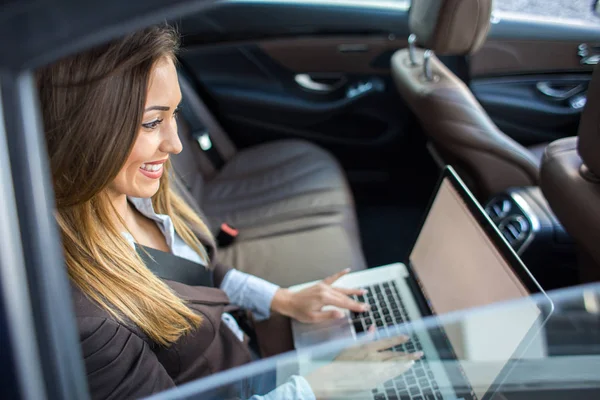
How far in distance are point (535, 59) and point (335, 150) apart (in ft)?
2.87

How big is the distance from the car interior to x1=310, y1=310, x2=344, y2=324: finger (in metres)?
0.30

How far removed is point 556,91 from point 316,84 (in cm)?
97

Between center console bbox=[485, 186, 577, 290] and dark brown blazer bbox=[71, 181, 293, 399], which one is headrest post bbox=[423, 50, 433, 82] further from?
dark brown blazer bbox=[71, 181, 293, 399]

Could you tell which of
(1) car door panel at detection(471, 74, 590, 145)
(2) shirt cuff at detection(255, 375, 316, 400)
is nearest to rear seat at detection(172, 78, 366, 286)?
(2) shirt cuff at detection(255, 375, 316, 400)

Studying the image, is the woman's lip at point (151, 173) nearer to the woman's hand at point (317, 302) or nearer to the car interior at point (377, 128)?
the woman's hand at point (317, 302)

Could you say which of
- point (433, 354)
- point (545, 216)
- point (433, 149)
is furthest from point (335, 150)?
point (433, 354)

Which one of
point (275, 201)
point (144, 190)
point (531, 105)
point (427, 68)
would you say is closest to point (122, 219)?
point (144, 190)

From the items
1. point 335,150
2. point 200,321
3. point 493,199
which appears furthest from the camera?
point 335,150

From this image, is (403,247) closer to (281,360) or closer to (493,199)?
(493,199)

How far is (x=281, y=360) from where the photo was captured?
76 centimetres

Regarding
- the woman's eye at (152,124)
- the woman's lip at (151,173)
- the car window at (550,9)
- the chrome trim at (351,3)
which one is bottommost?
the woman's lip at (151,173)

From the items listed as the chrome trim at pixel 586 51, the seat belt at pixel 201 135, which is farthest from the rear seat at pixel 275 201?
the chrome trim at pixel 586 51

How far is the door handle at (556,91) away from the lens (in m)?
2.04

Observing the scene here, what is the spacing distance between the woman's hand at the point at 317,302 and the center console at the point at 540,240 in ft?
1.49
